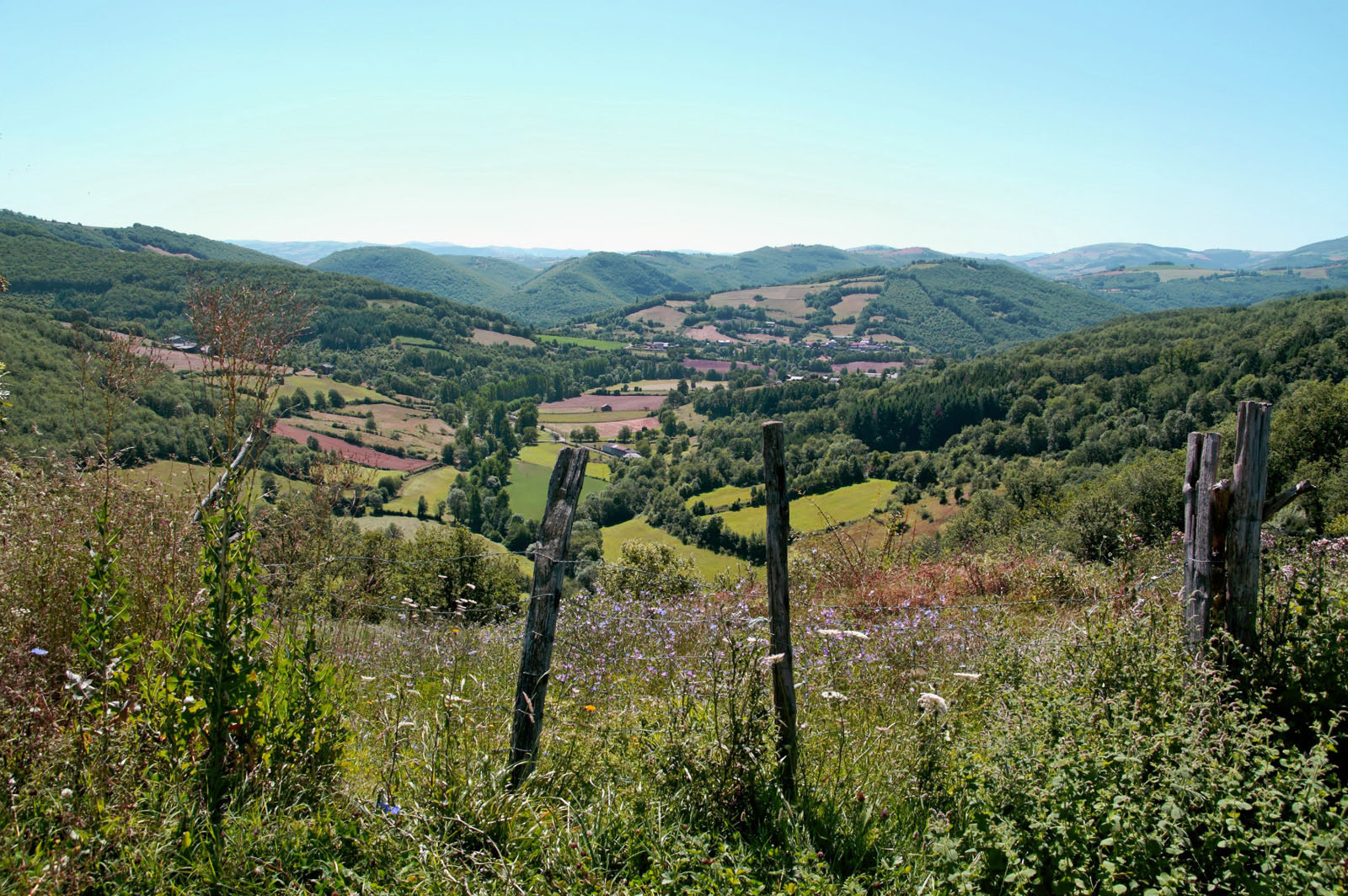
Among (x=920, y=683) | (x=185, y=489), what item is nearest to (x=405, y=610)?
(x=185, y=489)

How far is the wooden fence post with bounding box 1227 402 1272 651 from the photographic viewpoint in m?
4.27

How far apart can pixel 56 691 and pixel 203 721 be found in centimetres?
101

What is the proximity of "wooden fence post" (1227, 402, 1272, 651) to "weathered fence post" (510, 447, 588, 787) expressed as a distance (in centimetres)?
415

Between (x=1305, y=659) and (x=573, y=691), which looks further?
(x=573, y=691)

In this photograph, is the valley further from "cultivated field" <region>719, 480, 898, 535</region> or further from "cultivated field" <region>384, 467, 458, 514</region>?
"cultivated field" <region>384, 467, 458, 514</region>

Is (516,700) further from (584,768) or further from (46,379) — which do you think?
(46,379)

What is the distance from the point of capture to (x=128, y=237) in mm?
153750

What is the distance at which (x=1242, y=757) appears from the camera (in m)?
2.92

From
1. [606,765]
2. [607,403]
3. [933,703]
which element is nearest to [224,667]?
[606,765]

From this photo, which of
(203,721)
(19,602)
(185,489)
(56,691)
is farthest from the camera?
(185,489)

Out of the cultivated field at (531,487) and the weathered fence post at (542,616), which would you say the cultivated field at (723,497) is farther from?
the weathered fence post at (542,616)

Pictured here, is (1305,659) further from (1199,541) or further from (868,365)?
(868,365)

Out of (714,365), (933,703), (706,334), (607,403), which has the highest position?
(706,334)

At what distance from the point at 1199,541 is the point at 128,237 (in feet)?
663
